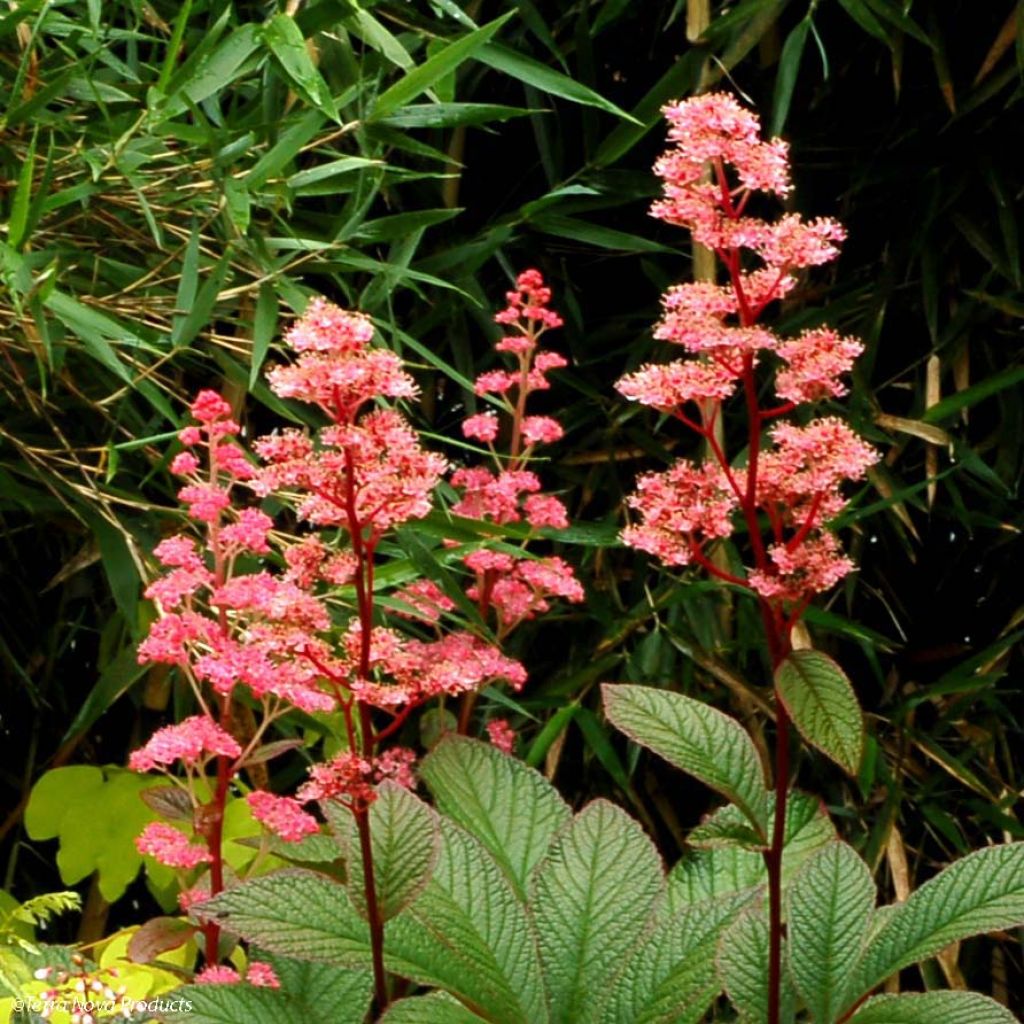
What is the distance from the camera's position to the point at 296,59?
132 centimetres

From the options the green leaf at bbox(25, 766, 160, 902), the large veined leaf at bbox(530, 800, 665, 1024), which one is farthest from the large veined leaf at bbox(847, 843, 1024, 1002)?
the green leaf at bbox(25, 766, 160, 902)

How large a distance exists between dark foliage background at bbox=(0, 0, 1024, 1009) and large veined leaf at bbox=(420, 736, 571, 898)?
0.57 m

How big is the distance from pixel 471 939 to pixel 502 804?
130mm

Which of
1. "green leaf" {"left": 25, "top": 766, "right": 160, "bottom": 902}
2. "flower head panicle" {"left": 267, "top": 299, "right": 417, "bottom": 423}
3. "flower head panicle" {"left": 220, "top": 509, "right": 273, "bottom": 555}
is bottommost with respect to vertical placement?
"green leaf" {"left": 25, "top": 766, "right": 160, "bottom": 902}

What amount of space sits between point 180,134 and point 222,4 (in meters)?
0.18

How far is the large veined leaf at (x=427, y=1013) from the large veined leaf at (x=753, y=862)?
211 mm

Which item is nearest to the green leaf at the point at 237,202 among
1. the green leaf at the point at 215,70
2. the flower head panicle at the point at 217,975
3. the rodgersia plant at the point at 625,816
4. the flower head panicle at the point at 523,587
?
the green leaf at the point at 215,70

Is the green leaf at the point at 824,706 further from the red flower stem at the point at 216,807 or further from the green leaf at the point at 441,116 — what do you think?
the green leaf at the point at 441,116

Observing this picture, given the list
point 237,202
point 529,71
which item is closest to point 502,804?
point 237,202

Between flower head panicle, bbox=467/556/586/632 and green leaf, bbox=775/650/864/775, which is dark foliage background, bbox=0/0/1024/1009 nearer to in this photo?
flower head panicle, bbox=467/556/586/632

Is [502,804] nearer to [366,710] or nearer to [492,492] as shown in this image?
[366,710]

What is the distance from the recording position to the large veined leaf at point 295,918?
84 centimetres

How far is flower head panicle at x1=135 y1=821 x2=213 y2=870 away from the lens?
1146mm

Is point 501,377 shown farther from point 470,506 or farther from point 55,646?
point 55,646
